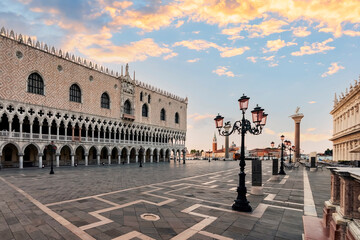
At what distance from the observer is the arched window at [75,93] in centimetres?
3136

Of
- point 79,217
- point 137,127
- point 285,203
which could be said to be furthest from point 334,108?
point 79,217

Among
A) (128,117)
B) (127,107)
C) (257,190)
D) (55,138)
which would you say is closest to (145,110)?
(127,107)

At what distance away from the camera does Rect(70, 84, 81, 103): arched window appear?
31.4 meters

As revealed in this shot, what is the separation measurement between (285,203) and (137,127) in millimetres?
36573

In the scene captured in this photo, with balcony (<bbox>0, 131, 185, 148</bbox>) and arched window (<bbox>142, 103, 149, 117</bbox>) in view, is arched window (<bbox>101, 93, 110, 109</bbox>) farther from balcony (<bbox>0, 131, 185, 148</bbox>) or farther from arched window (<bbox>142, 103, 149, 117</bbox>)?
arched window (<bbox>142, 103, 149, 117</bbox>)

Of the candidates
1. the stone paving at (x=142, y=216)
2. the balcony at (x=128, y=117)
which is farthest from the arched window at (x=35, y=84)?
the stone paving at (x=142, y=216)

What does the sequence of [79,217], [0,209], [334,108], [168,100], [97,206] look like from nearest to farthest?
[79,217]
[0,209]
[97,206]
[334,108]
[168,100]

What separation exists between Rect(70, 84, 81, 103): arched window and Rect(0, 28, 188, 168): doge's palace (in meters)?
0.04

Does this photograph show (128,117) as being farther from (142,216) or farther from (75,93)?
(142,216)

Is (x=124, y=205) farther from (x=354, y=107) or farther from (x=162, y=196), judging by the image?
(x=354, y=107)

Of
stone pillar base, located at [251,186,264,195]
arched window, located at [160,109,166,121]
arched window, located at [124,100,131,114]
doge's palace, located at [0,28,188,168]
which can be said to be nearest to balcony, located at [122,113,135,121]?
doge's palace, located at [0,28,188,168]

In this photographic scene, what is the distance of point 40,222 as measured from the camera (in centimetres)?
581

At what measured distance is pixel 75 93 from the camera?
31.9 metres

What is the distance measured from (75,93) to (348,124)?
156 feet
